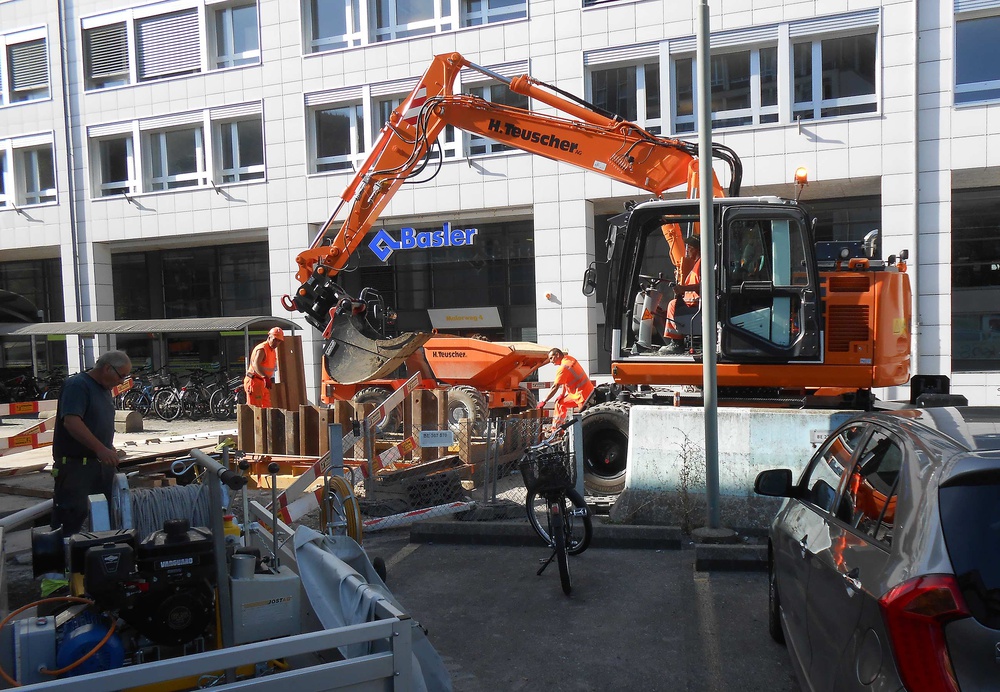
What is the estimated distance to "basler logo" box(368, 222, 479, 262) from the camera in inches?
783

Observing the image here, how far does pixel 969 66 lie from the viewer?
15.8m

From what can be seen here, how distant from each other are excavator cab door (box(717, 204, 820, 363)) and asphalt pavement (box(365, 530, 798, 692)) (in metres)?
2.22

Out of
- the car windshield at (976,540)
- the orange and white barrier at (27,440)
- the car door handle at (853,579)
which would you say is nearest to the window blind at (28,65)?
the orange and white barrier at (27,440)

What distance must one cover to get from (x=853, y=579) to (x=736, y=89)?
16.1m

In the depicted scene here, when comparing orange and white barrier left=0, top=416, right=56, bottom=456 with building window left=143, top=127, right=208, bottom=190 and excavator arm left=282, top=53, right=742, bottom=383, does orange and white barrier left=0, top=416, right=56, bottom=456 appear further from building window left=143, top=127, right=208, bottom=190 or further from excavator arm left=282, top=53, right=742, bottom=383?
building window left=143, top=127, right=208, bottom=190

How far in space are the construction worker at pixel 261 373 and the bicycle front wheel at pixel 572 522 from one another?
7643mm

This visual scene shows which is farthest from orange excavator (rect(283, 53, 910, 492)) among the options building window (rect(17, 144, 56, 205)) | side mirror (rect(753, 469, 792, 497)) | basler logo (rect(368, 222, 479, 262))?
building window (rect(17, 144, 56, 205))

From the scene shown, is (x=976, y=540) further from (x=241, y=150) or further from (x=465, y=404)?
(x=241, y=150)

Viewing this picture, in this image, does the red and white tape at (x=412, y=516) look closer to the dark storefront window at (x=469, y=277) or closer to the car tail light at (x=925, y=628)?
the car tail light at (x=925, y=628)

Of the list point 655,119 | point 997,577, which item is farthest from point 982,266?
point 997,577

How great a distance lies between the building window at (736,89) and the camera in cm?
1698

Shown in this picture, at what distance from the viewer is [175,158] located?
22859 mm

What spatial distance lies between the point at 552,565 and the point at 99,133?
2192cm

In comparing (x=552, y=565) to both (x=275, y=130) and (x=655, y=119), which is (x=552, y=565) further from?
(x=275, y=130)
